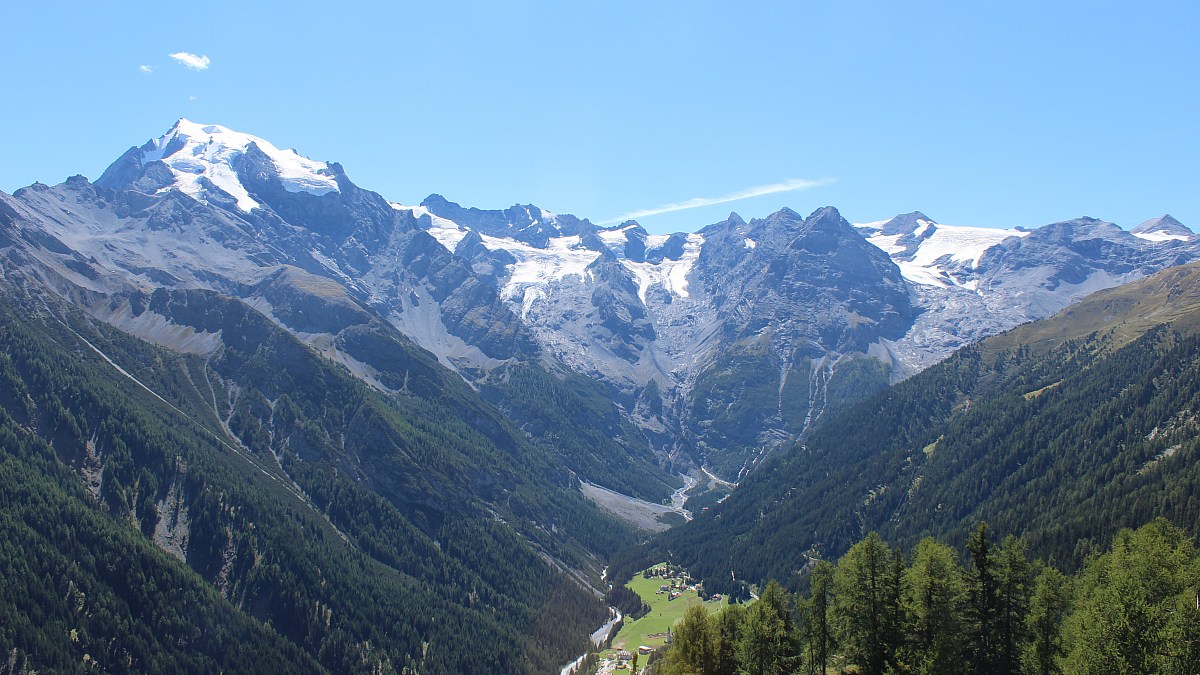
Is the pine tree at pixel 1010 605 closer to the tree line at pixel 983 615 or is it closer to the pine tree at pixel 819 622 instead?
the tree line at pixel 983 615

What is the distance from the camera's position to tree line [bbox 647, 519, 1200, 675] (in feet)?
173

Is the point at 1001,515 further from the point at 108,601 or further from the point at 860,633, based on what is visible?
the point at 108,601

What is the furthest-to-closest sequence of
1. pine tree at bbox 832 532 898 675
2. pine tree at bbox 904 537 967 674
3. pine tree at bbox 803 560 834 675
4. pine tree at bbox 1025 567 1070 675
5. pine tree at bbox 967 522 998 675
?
pine tree at bbox 803 560 834 675 → pine tree at bbox 832 532 898 675 → pine tree at bbox 967 522 998 675 → pine tree at bbox 1025 567 1070 675 → pine tree at bbox 904 537 967 674

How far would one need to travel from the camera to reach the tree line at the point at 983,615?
5281cm

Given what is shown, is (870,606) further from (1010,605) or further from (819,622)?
(1010,605)

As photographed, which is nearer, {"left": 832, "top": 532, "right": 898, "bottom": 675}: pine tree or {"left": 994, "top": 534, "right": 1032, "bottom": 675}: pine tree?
{"left": 994, "top": 534, "right": 1032, "bottom": 675}: pine tree

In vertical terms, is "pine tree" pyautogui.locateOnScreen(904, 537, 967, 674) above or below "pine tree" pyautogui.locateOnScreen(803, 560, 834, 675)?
above

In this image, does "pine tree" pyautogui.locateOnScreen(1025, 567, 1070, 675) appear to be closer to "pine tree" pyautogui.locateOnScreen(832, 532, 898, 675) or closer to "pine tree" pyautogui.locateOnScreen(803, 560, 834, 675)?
"pine tree" pyautogui.locateOnScreen(832, 532, 898, 675)

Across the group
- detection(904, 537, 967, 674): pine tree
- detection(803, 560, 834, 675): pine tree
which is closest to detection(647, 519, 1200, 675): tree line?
detection(904, 537, 967, 674): pine tree

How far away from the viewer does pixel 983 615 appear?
201 feet

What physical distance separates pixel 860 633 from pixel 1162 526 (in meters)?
42.3

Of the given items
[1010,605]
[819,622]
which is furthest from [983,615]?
[819,622]

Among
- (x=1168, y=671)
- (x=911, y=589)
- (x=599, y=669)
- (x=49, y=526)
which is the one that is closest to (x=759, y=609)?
(x=911, y=589)

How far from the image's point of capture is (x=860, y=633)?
6266 cm
